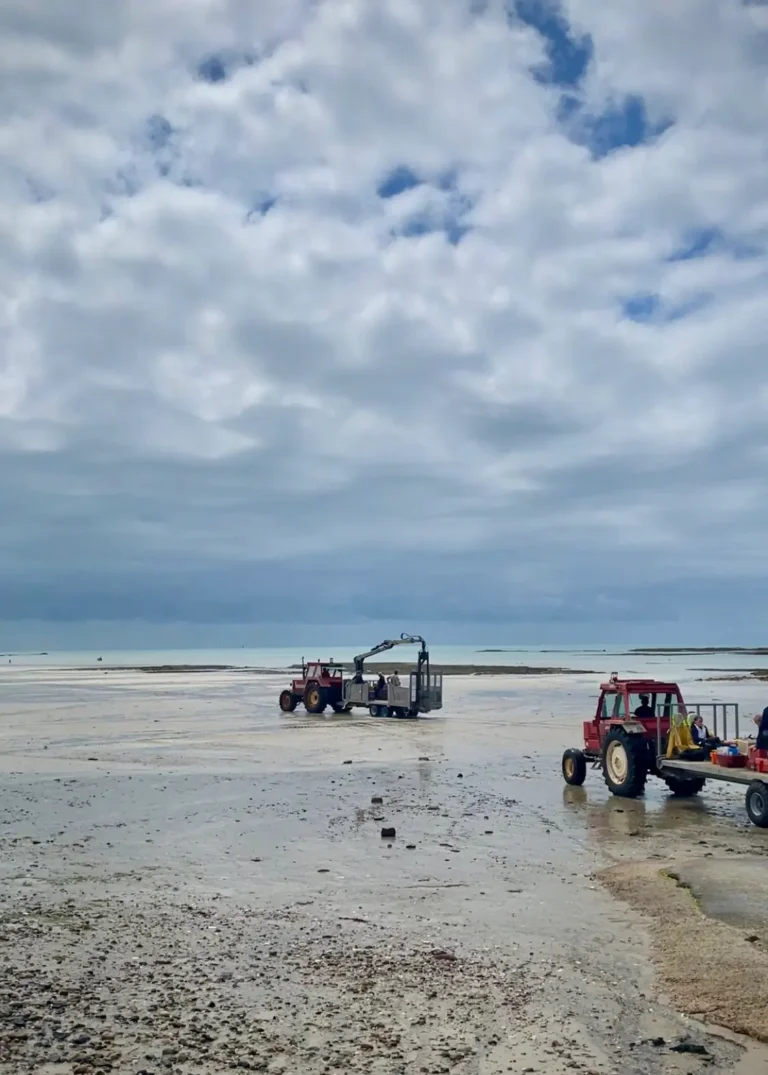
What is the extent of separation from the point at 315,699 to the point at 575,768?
24366 millimetres

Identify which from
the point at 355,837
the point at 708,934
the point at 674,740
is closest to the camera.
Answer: the point at 708,934

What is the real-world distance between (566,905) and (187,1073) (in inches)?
213

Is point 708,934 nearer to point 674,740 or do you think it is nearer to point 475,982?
point 475,982

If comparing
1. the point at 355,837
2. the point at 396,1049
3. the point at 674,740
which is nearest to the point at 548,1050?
the point at 396,1049

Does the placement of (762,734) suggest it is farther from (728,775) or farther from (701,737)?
(701,737)

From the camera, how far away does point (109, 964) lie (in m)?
8.27

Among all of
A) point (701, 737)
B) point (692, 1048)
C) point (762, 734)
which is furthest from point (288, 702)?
point (692, 1048)

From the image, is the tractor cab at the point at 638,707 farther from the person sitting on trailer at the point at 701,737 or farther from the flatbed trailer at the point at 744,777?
the flatbed trailer at the point at 744,777

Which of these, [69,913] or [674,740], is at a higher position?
[674,740]

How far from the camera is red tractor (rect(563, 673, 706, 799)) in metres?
18.4

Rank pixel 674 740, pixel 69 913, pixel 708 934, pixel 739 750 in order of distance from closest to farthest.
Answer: pixel 708 934, pixel 69 913, pixel 739 750, pixel 674 740

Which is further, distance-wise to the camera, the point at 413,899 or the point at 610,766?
the point at 610,766

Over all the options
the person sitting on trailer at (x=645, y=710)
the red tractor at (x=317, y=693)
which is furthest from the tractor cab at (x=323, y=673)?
the person sitting on trailer at (x=645, y=710)

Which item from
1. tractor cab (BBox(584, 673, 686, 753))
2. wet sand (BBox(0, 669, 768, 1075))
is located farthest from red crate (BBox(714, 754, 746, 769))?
tractor cab (BBox(584, 673, 686, 753))
